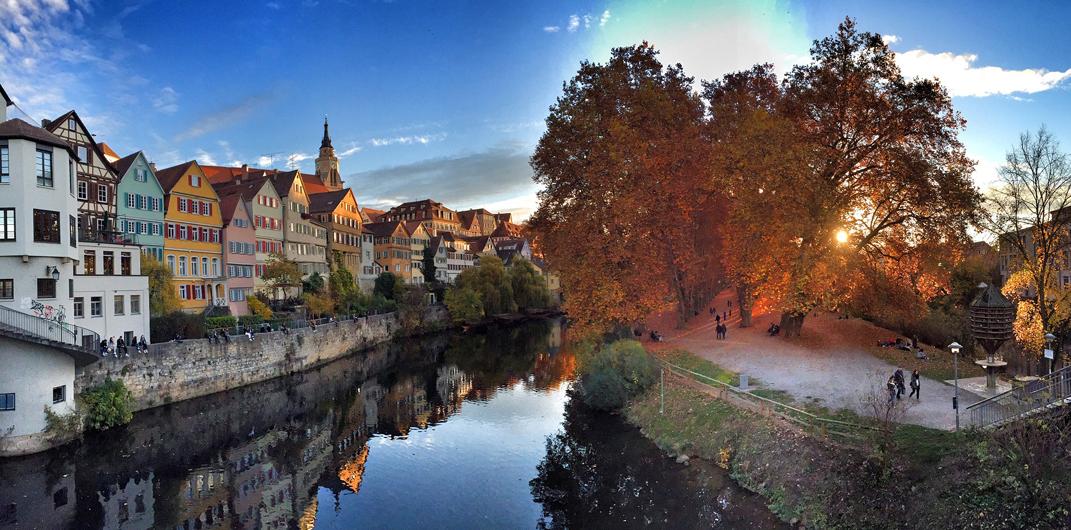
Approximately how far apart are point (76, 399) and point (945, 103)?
3669 centimetres

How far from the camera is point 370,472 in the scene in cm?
2069

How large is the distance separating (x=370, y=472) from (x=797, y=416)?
45.5ft

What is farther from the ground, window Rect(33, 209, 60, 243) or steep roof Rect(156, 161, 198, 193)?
steep roof Rect(156, 161, 198, 193)

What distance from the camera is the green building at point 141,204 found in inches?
1483

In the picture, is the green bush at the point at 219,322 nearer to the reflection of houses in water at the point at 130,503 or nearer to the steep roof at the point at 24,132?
the steep roof at the point at 24,132

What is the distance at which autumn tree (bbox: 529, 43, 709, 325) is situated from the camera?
27.7 metres

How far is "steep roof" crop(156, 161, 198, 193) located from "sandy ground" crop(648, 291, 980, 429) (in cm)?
3444

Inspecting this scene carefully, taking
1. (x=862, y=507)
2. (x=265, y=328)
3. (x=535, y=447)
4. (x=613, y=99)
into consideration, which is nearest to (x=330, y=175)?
(x=265, y=328)

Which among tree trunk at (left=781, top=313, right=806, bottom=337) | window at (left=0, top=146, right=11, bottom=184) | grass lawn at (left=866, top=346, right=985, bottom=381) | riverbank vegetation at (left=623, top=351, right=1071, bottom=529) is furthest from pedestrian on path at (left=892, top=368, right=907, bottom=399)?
window at (left=0, top=146, right=11, bottom=184)

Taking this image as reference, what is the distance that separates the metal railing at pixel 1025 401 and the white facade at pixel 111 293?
33173 millimetres

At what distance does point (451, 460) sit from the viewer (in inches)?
849

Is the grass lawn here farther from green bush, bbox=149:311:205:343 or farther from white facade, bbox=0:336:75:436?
green bush, bbox=149:311:205:343

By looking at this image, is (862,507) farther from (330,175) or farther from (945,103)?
(330,175)

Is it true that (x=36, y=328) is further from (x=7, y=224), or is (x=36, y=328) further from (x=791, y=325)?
(x=791, y=325)
